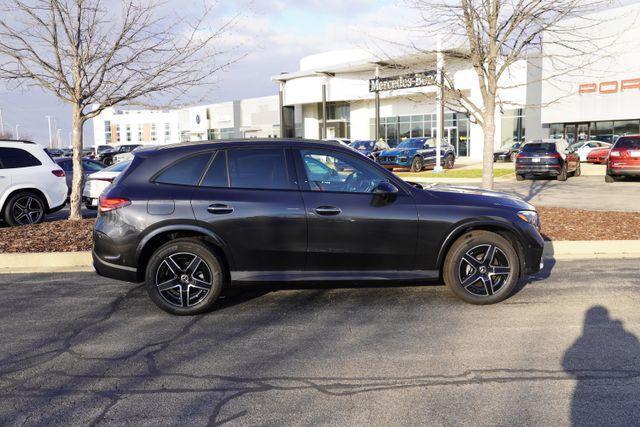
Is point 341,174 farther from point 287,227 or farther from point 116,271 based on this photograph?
point 116,271

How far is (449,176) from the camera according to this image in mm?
23312

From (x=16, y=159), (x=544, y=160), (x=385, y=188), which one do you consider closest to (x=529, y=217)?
(x=385, y=188)

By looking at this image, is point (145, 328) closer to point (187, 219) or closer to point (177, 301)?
point (177, 301)

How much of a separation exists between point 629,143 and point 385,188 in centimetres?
1709

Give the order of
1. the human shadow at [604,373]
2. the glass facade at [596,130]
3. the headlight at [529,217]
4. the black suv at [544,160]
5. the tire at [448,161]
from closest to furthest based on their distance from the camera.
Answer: the human shadow at [604,373]
the headlight at [529,217]
the black suv at [544,160]
the tire at [448,161]
the glass facade at [596,130]

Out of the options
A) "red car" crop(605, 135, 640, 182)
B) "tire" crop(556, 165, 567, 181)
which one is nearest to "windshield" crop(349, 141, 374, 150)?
"tire" crop(556, 165, 567, 181)

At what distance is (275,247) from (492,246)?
2171 millimetres

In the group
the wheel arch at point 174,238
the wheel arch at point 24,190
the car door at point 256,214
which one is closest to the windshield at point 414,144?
the wheel arch at point 24,190

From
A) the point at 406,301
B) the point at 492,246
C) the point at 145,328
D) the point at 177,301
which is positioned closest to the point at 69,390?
the point at 145,328

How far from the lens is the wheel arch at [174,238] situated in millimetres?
5375

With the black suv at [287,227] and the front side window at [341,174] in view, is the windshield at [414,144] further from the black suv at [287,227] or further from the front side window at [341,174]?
the front side window at [341,174]

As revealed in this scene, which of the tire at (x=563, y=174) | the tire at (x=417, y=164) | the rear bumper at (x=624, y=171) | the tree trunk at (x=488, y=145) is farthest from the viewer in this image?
the tire at (x=417, y=164)

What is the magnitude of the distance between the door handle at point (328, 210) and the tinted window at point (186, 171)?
1.24 m

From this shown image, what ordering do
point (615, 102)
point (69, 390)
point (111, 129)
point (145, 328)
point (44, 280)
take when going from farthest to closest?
point (111, 129)
point (615, 102)
point (44, 280)
point (145, 328)
point (69, 390)
